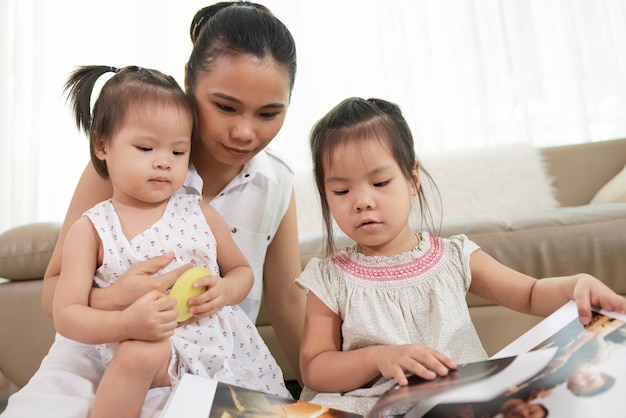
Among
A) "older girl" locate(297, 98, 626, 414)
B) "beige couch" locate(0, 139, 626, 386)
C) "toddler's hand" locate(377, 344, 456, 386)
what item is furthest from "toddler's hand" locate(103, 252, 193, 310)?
"beige couch" locate(0, 139, 626, 386)

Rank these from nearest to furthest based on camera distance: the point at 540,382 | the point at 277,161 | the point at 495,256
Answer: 1. the point at 540,382
2. the point at 277,161
3. the point at 495,256

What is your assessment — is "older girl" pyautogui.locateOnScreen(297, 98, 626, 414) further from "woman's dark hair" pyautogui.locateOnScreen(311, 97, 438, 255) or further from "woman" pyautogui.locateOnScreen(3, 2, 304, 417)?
"woman" pyautogui.locateOnScreen(3, 2, 304, 417)

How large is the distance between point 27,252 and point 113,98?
0.76m

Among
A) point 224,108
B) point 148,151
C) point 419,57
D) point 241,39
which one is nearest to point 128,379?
point 148,151

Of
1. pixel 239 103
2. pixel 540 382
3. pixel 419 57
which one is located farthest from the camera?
pixel 419 57

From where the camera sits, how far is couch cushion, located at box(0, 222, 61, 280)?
58.7 inches

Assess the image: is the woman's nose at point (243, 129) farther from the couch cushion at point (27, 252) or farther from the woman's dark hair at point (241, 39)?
the couch cushion at point (27, 252)

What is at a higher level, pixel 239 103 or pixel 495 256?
pixel 239 103

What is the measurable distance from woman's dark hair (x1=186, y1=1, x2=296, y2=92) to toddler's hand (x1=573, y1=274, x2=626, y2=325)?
1.97 ft

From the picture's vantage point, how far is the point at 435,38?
2955 mm

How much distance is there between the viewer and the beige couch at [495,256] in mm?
1382

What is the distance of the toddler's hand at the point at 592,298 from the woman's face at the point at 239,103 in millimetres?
572

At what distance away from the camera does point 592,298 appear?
75 centimetres

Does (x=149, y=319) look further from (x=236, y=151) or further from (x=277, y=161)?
(x=277, y=161)
